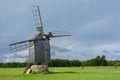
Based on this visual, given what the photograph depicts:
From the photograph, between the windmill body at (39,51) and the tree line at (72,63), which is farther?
the tree line at (72,63)

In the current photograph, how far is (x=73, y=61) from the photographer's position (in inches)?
5182

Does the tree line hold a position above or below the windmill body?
above

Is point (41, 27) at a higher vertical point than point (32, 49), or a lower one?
higher

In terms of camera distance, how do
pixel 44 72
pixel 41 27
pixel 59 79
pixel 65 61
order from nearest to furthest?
pixel 59 79 → pixel 44 72 → pixel 41 27 → pixel 65 61

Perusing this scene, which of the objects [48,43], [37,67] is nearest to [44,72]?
[37,67]

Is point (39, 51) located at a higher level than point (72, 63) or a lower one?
lower

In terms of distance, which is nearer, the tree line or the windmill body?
the windmill body

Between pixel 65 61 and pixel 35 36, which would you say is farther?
pixel 65 61

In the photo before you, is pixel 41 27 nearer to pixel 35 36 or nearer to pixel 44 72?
pixel 35 36

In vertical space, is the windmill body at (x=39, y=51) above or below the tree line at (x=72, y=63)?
below

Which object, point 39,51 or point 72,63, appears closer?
point 39,51

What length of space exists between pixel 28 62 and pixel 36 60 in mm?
1962

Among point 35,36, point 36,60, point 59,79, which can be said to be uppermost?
point 35,36

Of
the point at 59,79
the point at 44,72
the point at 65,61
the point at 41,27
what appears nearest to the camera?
the point at 59,79
